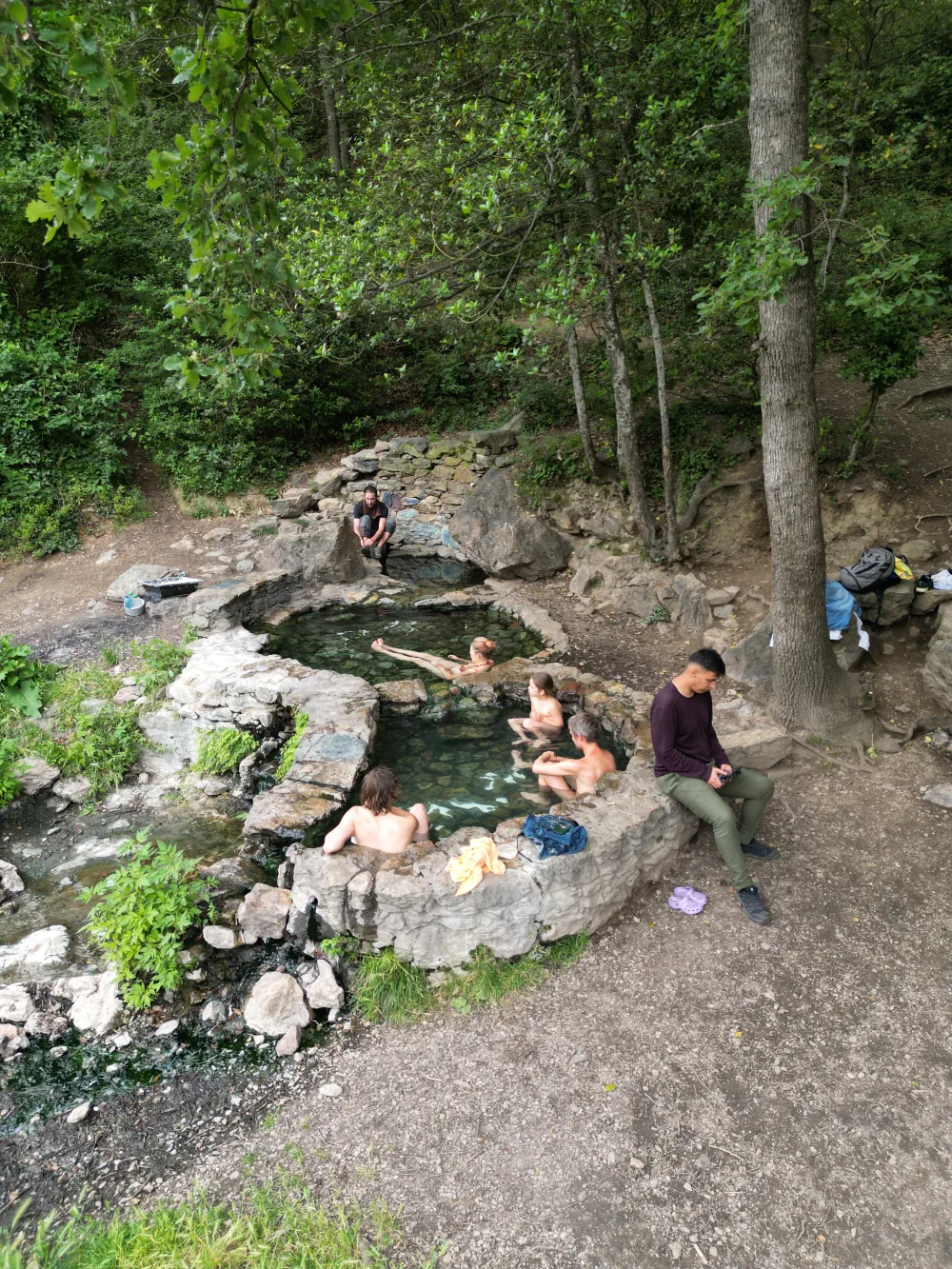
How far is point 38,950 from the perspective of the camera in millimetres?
4438

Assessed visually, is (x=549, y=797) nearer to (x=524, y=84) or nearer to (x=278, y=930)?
(x=278, y=930)

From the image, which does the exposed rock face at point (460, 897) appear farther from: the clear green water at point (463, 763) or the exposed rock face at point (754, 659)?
the exposed rock face at point (754, 659)

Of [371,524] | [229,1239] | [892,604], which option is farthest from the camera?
[371,524]

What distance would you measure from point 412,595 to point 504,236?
15.0ft

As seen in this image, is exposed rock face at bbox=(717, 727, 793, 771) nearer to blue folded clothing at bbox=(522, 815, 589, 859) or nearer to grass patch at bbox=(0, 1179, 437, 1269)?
blue folded clothing at bbox=(522, 815, 589, 859)

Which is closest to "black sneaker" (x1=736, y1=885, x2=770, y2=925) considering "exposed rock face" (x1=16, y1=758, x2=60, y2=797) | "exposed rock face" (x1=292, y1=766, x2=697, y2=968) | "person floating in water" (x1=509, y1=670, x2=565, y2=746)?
"exposed rock face" (x1=292, y1=766, x2=697, y2=968)

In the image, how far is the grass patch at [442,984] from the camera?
3.94 metres

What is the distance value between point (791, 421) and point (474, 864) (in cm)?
413

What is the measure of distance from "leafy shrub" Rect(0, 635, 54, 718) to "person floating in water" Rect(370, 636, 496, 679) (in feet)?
11.5

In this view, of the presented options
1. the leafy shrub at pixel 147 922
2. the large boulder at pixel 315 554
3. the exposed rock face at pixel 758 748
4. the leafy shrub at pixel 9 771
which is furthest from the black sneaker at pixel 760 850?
the large boulder at pixel 315 554

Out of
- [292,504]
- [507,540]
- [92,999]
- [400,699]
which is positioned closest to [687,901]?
Answer: [400,699]

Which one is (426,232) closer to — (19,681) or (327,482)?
(327,482)

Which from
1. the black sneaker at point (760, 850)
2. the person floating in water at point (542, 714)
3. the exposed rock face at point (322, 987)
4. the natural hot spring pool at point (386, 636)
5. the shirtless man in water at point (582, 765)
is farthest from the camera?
the natural hot spring pool at point (386, 636)

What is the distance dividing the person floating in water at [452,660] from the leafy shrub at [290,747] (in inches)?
67.7
